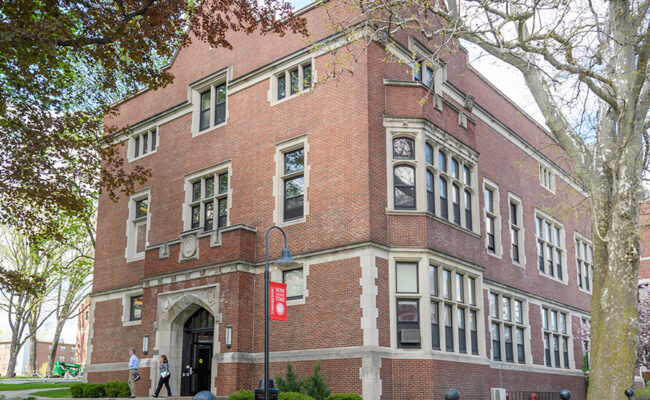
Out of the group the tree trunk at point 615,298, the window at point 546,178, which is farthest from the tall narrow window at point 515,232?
the tree trunk at point 615,298

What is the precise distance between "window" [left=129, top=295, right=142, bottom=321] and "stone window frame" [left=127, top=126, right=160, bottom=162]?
597cm

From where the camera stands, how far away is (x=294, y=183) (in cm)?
2114

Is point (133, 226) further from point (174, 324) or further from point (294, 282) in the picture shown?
point (294, 282)

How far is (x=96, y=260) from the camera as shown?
28.5 metres

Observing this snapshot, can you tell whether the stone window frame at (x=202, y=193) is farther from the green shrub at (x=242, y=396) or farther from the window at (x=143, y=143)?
the green shrub at (x=242, y=396)

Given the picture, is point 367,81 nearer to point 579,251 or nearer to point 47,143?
point 47,143

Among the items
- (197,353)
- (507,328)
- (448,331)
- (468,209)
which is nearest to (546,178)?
(507,328)

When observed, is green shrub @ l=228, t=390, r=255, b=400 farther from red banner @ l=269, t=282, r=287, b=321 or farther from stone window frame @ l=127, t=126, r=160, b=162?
stone window frame @ l=127, t=126, r=160, b=162

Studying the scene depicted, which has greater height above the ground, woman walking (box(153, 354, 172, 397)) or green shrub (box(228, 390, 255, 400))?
woman walking (box(153, 354, 172, 397))

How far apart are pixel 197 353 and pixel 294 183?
6.87 meters

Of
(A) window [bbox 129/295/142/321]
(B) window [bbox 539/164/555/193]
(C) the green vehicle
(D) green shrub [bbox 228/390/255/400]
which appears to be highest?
(B) window [bbox 539/164/555/193]

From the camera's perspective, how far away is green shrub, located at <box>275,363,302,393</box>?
17.7m

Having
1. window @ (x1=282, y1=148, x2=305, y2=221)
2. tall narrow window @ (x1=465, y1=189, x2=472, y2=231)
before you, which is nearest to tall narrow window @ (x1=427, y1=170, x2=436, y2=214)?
tall narrow window @ (x1=465, y1=189, x2=472, y2=231)

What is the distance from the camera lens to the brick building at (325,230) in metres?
18.6
